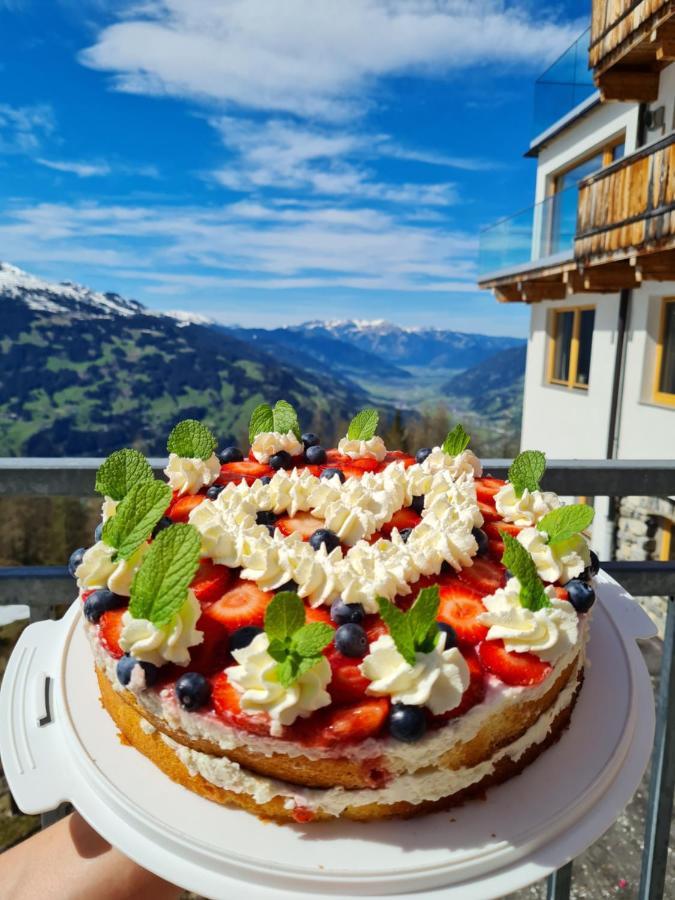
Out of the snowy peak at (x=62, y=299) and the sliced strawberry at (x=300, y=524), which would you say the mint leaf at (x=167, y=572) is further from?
the snowy peak at (x=62, y=299)

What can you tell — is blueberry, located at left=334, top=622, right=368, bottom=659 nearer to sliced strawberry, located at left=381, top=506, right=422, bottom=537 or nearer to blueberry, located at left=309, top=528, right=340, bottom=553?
blueberry, located at left=309, top=528, right=340, bottom=553

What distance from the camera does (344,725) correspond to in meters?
1.19

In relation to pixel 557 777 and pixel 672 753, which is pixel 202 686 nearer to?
pixel 557 777

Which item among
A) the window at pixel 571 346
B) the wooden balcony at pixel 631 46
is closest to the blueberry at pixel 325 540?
the wooden balcony at pixel 631 46

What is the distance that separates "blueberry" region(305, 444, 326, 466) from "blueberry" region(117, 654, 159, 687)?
1107 millimetres

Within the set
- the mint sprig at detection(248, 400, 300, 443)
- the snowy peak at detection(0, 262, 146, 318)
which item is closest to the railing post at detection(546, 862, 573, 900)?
the mint sprig at detection(248, 400, 300, 443)

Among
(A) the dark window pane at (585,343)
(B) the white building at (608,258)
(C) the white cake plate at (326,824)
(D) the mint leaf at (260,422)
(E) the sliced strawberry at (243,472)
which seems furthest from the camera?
(A) the dark window pane at (585,343)

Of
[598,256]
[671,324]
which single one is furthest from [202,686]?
[671,324]

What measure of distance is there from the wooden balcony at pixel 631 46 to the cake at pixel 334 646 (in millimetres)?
8327

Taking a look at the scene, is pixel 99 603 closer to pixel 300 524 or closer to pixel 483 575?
pixel 300 524

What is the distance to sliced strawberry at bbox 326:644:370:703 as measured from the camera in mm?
1233

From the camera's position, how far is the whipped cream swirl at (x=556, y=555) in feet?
5.23

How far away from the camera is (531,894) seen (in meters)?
6.41

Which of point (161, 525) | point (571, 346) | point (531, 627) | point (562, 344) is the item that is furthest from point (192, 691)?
point (562, 344)
